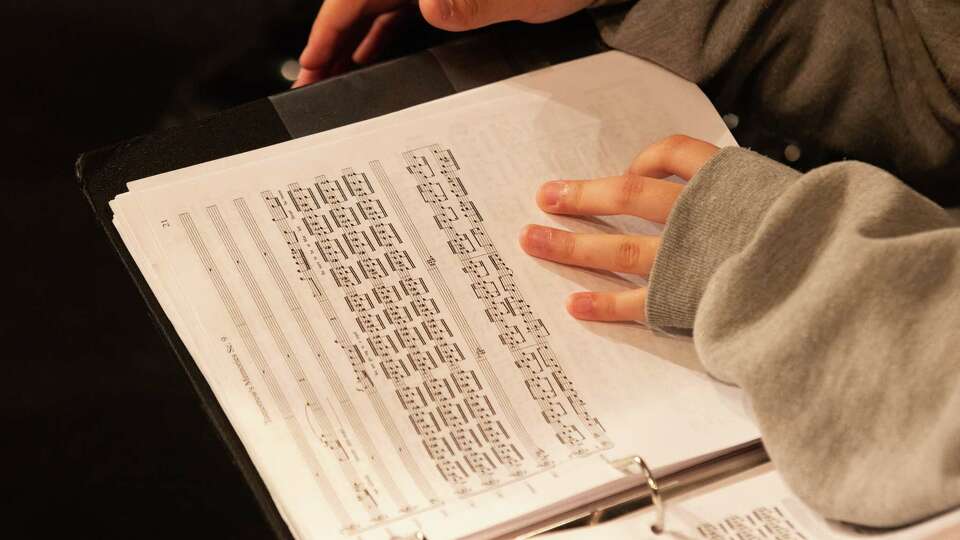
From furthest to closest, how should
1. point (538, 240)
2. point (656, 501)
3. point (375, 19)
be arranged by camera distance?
point (375, 19), point (538, 240), point (656, 501)

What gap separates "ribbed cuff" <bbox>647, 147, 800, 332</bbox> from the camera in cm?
63

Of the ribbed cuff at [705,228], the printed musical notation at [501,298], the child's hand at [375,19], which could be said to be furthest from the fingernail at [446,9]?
the ribbed cuff at [705,228]

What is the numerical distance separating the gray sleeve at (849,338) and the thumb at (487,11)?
0.82 ft

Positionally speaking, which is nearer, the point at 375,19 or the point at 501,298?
the point at 501,298

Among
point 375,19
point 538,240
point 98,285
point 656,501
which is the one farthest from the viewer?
point 98,285

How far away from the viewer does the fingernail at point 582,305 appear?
64cm

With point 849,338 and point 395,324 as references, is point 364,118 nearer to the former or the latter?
point 395,324

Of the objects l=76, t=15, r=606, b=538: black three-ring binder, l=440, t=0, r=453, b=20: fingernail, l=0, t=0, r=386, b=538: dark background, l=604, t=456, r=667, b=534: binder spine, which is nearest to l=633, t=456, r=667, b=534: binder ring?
l=604, t=456, r=667, b=534: binder spine

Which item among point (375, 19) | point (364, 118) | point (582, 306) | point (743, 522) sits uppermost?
point (375, 19)

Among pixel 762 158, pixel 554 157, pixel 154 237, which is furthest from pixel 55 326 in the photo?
pixel 762 158

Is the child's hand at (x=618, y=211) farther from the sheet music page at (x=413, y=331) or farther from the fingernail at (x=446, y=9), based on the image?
the fingernail at (x=446, y=9)

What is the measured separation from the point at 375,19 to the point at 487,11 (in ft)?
0.54

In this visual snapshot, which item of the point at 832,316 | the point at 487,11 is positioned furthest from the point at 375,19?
the point at 832,316

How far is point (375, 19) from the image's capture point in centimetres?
87
